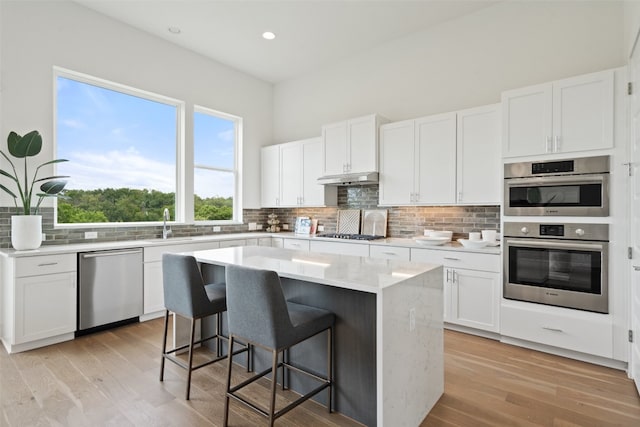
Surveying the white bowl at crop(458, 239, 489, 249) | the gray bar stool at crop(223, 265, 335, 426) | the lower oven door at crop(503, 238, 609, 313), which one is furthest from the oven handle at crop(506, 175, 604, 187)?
the gray bar stool at crop(223, 265, 335, 426)

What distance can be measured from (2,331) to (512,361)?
4.59m

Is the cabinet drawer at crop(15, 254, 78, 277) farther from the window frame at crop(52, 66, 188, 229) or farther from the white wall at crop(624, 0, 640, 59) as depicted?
the white wall at crop(624, 0, 640, 59)

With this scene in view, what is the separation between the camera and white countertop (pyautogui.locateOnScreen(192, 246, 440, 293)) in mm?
1760

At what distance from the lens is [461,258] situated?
3.37 m

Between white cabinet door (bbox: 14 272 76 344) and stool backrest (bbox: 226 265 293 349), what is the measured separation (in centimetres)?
233

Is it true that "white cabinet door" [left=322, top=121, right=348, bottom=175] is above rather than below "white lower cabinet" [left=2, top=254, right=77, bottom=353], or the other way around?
above

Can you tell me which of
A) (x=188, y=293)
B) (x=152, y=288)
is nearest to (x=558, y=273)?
Result: (x=188, y=293)

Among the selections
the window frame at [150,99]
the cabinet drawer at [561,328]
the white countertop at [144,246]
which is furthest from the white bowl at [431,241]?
the window frame at [150,99]

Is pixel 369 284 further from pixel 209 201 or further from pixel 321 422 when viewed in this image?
pixel 209 201

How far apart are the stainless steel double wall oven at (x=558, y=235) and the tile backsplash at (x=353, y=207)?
67 cm

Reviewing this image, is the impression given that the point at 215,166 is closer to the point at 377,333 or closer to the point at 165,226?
the point at 165,226

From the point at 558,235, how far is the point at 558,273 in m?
0.33

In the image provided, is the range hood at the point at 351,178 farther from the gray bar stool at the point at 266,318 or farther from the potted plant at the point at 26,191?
the potted plant at the point at 26,191

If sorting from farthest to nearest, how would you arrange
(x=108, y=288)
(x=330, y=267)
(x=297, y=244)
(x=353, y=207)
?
(x=353, y=207)
(x=297, y=244)
(x=108, y=288)
(x=330, y=267)
